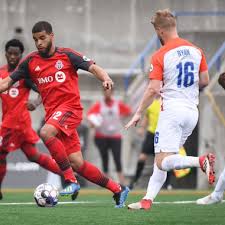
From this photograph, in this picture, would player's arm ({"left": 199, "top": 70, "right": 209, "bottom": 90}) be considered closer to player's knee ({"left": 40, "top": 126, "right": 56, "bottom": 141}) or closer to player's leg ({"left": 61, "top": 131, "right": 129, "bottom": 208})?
player's leg ({"left": 61, "top": 131, "right": 129, "bottom": 208})

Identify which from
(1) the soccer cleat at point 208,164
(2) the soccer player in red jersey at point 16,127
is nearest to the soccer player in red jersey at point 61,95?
(1) the soccer cleat at point 208,164

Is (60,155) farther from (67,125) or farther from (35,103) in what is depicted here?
(35,103)

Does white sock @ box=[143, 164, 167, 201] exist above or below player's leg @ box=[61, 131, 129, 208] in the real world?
above

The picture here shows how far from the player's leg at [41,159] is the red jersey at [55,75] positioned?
2.10m

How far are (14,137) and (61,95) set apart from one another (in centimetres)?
256

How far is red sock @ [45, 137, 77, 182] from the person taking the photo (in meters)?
11.4

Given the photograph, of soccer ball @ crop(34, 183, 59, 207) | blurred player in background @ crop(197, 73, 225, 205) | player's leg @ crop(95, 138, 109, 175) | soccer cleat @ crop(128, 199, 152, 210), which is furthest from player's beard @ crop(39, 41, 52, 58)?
player's leg @ crop(95, 138, 109, 175)

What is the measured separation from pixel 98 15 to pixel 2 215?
15.7 m

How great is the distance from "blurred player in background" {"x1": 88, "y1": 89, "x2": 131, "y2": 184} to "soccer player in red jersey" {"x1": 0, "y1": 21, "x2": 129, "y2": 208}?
9.15 meters

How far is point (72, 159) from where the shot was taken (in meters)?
11.6

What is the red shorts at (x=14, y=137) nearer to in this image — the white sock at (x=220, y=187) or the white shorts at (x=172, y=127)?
the white sock at (x=220, y=187)

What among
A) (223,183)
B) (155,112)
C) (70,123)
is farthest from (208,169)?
(155,112)

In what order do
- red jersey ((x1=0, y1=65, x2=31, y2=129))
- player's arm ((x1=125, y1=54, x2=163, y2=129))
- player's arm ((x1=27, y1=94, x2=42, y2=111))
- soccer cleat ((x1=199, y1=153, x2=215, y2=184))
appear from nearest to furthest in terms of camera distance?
soccer cleat ((x1=199, y1=153, x2=215, y2=184)) < player's arm ((x1=125, y1=54, x2=163, y2=129)) < player's arm ((x1=27, y1=94, x2=42, y2=111)) < red jersey ((x1=0, y1=65, x2=31, y2=129))

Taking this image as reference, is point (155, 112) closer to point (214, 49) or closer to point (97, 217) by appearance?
point (214, 49)
